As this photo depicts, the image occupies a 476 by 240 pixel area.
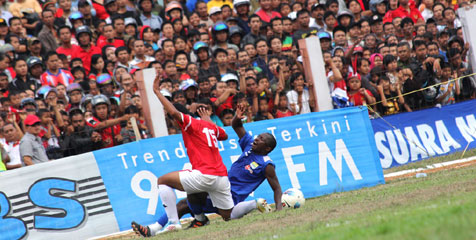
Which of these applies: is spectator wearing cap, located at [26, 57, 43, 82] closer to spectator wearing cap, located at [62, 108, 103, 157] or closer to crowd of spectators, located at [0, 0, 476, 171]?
crowd of spectators, located at [0, 0, 476, 171]

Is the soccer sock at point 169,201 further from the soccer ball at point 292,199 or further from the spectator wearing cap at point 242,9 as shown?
the spectator wearing cap at point 242,9

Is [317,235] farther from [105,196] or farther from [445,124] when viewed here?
[445,124]

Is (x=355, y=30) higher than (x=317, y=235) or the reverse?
higher

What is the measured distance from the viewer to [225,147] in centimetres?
1187

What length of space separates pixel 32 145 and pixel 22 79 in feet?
9.17

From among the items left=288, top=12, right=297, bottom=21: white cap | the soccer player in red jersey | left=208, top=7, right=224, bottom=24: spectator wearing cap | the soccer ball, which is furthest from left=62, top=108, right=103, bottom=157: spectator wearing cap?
left=288, top=12, right=297, bottom=21: white cap

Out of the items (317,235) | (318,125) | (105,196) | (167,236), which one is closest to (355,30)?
(318,125)

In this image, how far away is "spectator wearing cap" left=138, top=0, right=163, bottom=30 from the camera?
16.7 metres

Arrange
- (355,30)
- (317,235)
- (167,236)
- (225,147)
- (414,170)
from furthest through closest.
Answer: (355,30) < (414,170) < (225,147) < (167,236) < (317,235)

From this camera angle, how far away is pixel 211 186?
9.30 meters

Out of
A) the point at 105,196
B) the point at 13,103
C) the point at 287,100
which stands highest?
the point at 13,103

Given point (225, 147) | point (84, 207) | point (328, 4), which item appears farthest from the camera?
point (328, 4)

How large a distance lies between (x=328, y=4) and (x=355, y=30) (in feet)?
5.19

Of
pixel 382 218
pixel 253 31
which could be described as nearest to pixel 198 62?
pixel 253 31
